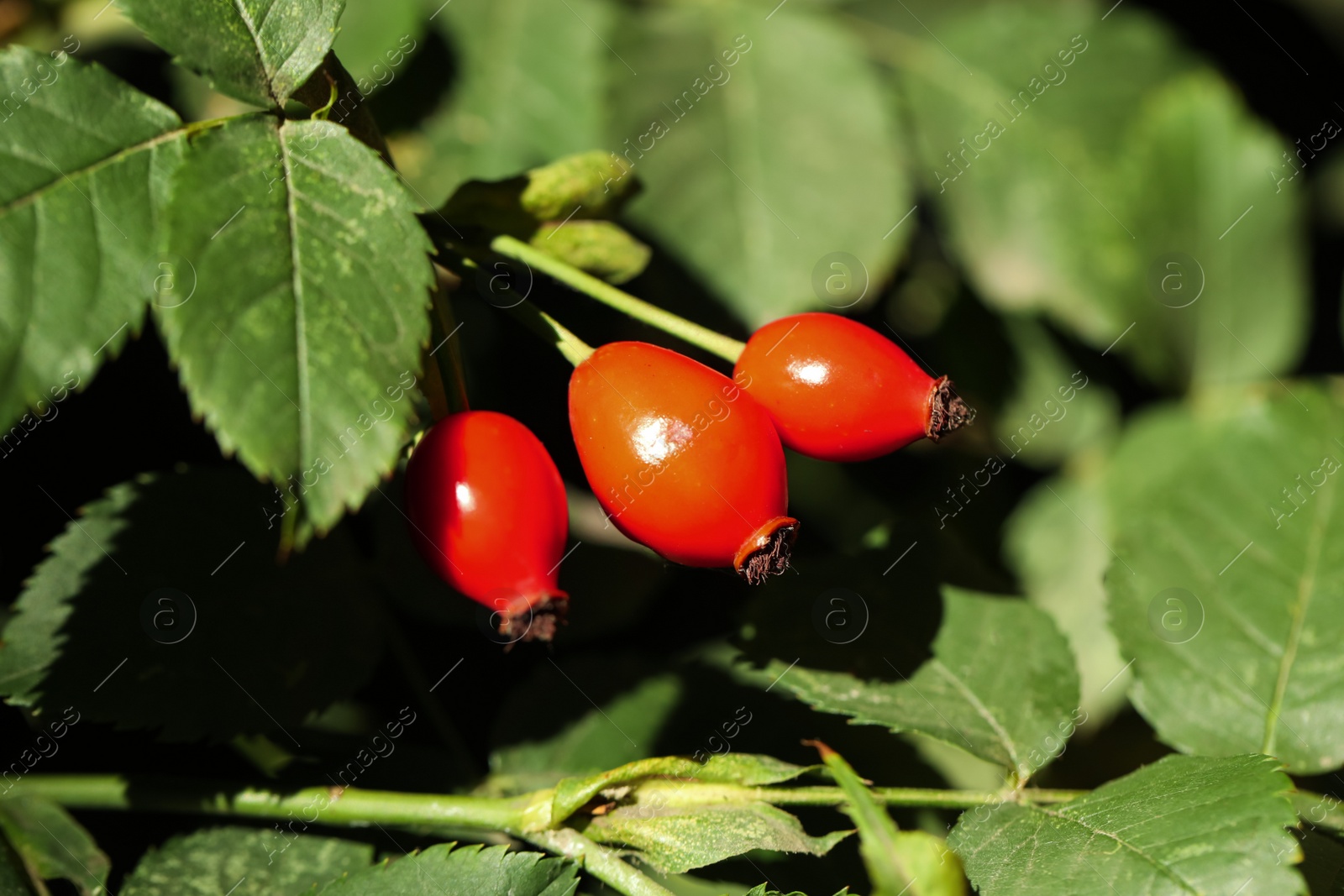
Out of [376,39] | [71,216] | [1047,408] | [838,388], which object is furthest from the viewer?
[1047,408]

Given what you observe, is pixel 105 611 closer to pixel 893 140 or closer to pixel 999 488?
pixel 893 140

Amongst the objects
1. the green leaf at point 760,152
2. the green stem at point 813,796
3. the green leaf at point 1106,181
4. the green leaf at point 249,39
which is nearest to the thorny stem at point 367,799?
the green stem at point 813,796

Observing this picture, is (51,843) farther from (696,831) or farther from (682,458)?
(682,458)

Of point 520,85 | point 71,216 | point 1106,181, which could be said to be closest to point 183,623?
point 71,216

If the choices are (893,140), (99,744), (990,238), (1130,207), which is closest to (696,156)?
(893,140)

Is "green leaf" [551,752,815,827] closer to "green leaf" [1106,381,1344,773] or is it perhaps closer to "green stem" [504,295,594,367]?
"green stem" [504,295,594,367]

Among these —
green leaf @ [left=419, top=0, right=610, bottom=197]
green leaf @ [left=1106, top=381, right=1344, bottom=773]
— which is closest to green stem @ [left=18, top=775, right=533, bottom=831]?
green leaf @ [left=1106, top=381, right=1344, bottom=773]

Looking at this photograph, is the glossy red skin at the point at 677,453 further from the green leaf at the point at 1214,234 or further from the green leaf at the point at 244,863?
the green leaf at the point at 1214,234
